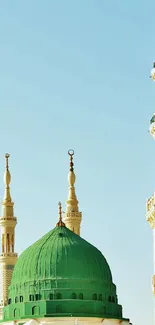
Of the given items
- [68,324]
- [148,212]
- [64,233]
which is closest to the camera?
[148,212]

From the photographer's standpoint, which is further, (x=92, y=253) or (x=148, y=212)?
(x=92, y=253)

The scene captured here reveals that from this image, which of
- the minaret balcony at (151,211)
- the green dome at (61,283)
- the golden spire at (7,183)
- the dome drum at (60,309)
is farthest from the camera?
the golden spire at (7,183)

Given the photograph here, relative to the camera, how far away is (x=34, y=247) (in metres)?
63.6

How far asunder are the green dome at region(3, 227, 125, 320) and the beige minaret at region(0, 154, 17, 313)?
23.3 feet

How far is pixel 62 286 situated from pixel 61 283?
19 centimetres

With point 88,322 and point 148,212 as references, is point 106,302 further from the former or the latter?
point 148,212

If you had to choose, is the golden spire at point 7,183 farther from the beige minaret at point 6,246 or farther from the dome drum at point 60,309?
the dome drum at point 60,309

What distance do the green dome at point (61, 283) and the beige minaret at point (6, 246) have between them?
23.3 feet

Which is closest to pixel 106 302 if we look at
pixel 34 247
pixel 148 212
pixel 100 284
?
pixel 100 284

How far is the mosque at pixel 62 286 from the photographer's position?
61.0 m

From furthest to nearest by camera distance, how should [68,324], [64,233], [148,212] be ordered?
1. [64,233]
2. [68,324]
3. [148,212]

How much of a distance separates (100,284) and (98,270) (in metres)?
0.85

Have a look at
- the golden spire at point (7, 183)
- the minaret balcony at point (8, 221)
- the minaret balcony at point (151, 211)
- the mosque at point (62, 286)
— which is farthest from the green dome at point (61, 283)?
the minaret balcony at point (151, 211)

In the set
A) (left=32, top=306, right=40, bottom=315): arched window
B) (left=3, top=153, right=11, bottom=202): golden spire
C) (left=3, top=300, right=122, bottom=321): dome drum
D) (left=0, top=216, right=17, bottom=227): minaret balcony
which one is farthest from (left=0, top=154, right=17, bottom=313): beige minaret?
(left=32, top=306, right=40, bottom=315): arched window
